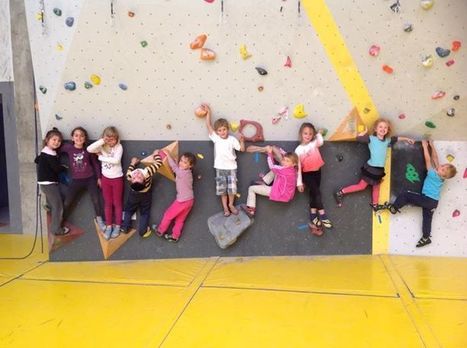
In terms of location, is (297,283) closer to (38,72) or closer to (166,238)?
(166,238)

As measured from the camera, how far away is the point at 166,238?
3.85m

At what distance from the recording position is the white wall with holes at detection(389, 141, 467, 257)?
364 cm

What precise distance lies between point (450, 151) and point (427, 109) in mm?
409

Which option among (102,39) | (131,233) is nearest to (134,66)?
(102,39)

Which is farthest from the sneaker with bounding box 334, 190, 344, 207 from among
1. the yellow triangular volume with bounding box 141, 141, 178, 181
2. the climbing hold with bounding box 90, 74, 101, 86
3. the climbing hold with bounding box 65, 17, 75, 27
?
the climbing hold with bounding box 65, 17, 75, 27

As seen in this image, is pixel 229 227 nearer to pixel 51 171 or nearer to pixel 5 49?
pixel 51 171

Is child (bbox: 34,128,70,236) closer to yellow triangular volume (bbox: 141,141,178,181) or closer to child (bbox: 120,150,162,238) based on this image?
child (bbox: 120,150,162,238)

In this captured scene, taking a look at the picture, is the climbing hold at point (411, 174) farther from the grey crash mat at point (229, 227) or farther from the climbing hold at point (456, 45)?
the grey crash mat at point (229, 227)

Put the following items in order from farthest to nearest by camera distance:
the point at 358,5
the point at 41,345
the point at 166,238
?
1. the point at 166,238
2. the point at 358,5
3. the point at 41,345

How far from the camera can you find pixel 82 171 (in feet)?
12.2

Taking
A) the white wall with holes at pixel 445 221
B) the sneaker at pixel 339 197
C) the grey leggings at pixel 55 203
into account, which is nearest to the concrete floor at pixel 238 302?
the white wall with holes at pixel 445 221

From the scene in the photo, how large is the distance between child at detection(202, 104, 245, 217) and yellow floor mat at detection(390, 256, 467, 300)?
5.00 feet

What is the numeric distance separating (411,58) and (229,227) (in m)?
2.05

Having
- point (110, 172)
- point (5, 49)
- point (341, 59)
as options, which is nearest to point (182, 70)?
point (110, 172)
